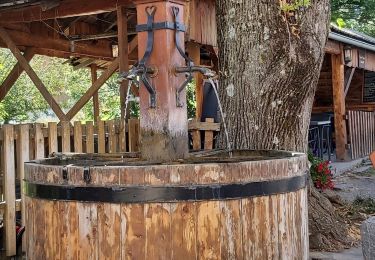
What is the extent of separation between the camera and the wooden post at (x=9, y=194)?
5.62 meters

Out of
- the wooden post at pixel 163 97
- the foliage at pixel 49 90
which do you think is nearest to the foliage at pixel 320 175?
the wooden post at pixel 163 97

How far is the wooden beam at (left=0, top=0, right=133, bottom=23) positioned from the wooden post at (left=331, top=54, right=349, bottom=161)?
22.1ft

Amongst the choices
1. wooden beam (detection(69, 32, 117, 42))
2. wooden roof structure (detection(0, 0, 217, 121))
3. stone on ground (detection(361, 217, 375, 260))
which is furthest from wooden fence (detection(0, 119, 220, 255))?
wooden beam (detection(69, 32, 117, 42))

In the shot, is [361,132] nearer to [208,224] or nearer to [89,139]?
[89,139]

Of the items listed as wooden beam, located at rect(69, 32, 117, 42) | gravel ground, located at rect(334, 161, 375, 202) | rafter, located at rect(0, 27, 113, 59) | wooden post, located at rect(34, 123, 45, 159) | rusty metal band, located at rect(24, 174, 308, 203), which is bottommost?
gravel ground, located at rect(334, 161, 375, 202)

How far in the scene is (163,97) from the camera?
3400mm

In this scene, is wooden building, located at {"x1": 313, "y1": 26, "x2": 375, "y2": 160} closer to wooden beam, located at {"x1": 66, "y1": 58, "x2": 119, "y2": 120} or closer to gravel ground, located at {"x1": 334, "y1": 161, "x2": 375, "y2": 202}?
gravel ground, located at {"x1": 334, "y1": 161, "x2": 375, "y2": 202}

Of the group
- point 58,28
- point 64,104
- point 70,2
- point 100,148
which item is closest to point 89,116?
point 64,104

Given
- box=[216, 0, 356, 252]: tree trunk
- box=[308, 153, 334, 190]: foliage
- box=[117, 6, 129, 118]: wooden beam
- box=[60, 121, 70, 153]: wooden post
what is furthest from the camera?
box=[117, 6, 129, 118]: wooden beam

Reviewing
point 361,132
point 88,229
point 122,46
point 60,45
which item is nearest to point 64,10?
point 122,46

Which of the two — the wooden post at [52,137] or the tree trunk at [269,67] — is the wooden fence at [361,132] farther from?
the wooden post at [52,137]

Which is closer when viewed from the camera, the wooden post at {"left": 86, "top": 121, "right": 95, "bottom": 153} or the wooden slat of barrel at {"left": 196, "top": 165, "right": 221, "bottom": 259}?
the wooden slat of barrel at {"left": 196, "top": 165, "right": 221, "bottom": 259}

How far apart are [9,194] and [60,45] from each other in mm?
5830

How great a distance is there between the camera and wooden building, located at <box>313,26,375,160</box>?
1309 centimetres
